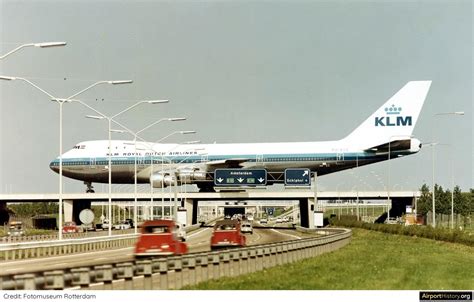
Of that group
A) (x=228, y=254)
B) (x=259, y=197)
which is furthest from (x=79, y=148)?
(x=228, y=254)

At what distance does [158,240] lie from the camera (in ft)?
136

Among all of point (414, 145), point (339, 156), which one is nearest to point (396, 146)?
point (414, 145)

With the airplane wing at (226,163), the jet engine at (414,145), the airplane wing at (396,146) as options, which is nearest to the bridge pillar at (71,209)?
the airplane wing at (226,163)

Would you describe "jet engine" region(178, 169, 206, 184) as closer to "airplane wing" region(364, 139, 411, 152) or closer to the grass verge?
"airplane wing" region(364, 139, 411, 152)

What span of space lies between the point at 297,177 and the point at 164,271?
3464 inches

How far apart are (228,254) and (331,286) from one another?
16.1 feet

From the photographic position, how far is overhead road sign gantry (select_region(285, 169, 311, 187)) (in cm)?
11588

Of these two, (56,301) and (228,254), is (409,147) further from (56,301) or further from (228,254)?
(56,301)

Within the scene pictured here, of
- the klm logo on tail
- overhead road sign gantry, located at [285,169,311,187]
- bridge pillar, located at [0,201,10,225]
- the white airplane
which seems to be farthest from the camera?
bridge pillar, located at [0,201,10,225]

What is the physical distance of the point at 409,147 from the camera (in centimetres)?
11294

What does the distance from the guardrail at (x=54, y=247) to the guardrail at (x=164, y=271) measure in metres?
16.0

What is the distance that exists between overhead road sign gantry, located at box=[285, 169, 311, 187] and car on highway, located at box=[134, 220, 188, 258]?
7403 centimetres

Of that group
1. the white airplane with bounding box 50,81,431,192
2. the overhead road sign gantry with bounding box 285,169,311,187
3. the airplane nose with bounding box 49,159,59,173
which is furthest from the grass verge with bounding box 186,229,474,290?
the airplane nose with bounding box 49,159,59,173

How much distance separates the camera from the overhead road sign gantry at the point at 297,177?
380 feet
